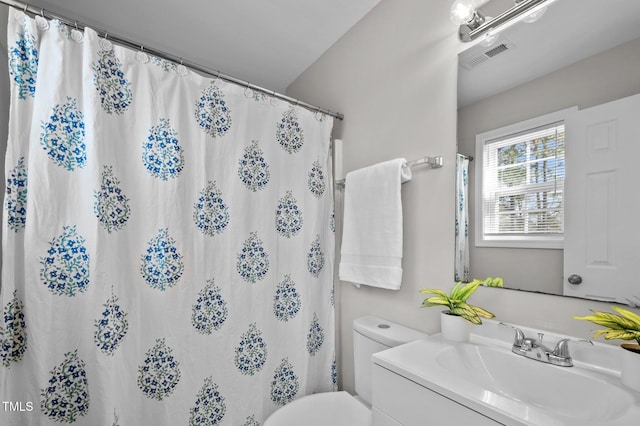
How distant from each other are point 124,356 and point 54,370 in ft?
0.63

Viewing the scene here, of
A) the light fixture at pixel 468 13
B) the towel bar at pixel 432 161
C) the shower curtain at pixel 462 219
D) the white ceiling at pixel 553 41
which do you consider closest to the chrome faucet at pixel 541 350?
the shower curtain at pixel 462 219

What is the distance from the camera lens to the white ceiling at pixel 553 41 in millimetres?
792

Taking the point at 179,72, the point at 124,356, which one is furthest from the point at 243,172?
the point at 124,356

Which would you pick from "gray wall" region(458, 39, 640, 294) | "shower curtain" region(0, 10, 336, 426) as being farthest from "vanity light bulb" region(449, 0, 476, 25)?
"shower curtain" region(0, 10, 336, 426)

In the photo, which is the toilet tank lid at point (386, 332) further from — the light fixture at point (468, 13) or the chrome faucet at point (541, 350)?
the light fixture at point (468, 13)

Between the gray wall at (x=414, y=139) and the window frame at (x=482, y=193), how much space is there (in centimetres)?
9

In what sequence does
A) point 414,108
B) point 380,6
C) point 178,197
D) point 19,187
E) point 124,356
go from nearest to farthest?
point 19,187 < point 124,356 < point 178,197 < point 414,108 < point 380,6

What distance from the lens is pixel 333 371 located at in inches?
64.7

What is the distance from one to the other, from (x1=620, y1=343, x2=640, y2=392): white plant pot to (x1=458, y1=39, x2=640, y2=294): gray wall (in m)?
0.21

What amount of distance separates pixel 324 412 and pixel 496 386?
773mm

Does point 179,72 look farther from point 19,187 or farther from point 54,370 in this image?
point 54,370

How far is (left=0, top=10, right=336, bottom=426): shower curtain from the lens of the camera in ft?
3.10

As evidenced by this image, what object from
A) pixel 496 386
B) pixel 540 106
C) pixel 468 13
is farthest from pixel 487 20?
pixel 496 386

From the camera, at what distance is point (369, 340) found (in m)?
1.29
